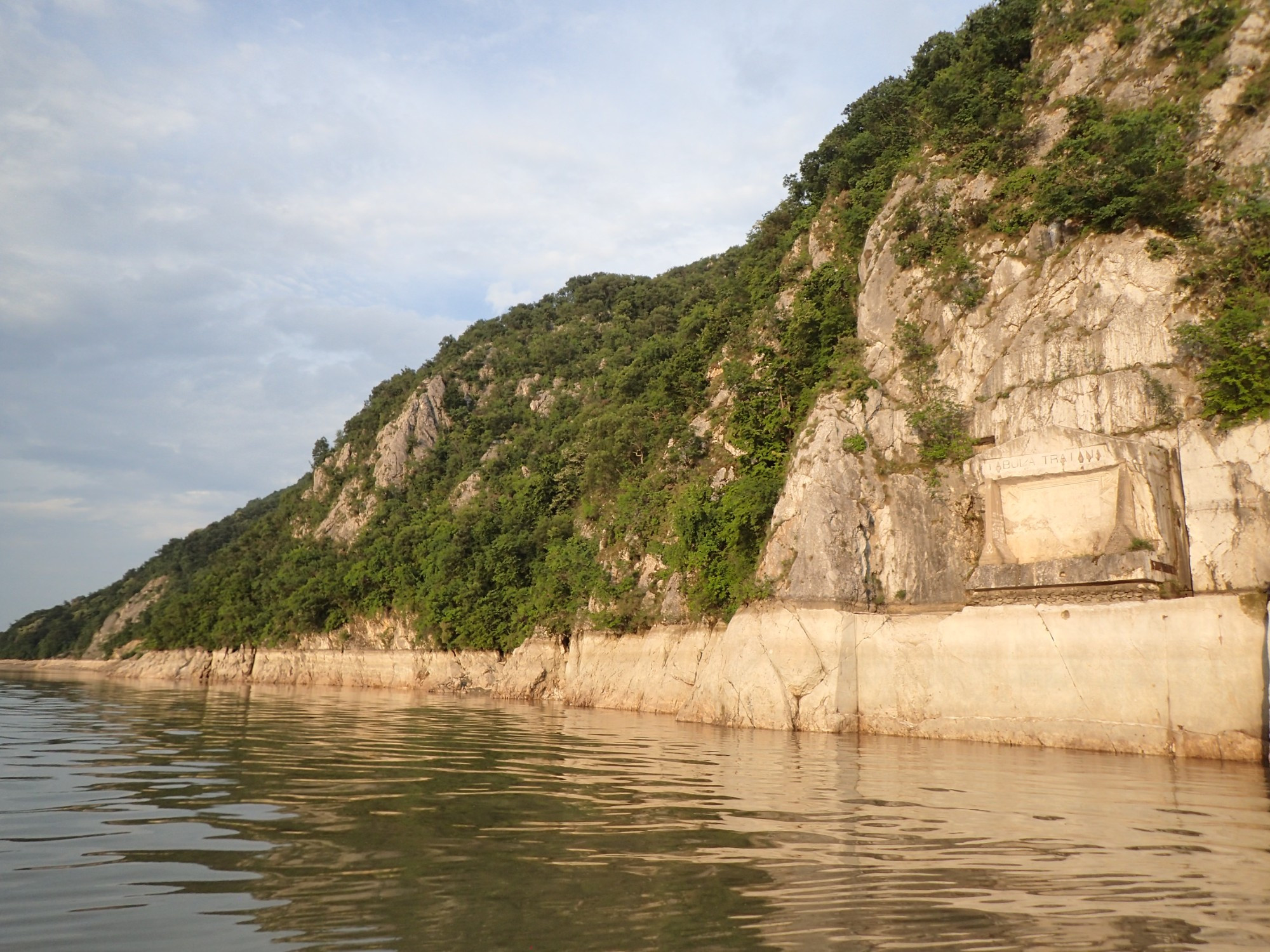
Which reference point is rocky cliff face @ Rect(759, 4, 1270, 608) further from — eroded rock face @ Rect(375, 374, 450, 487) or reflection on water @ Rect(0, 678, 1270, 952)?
eroded rock face @ Rect(375, 374, 450, 487)

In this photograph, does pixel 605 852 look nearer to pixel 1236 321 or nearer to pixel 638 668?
pixel 1236 321

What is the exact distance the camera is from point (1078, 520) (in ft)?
63.9

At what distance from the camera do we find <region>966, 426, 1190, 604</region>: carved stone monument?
18062mm

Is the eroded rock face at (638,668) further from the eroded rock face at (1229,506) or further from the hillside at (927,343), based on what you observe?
the eroded rock face at (1229,506)

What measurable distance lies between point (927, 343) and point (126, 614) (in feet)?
348

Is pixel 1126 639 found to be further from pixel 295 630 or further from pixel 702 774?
pixel 295 630

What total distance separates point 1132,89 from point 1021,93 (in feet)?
15.1

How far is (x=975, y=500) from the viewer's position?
74.4 ft

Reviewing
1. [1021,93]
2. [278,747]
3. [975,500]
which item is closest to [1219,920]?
[278,747]

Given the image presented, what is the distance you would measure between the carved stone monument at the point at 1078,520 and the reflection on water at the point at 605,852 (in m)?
5.40

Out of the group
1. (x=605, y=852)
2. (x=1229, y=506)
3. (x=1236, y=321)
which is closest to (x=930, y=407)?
(x=1236, y=321)

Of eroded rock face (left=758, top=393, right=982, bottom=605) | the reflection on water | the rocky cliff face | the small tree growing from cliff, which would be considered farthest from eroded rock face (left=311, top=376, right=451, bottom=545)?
the reflection on water

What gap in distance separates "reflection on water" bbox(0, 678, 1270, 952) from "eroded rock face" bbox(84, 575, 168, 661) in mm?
99357

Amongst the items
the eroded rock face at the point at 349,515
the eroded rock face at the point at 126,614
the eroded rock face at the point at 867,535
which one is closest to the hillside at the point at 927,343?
the eroded rock face at the point at 867,535
